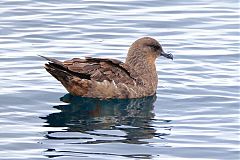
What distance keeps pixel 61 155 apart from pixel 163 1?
9.45m

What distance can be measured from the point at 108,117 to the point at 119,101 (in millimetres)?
1125

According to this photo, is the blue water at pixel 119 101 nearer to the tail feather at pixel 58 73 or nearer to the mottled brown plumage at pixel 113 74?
the mottled brown plumage at pixel 113 74

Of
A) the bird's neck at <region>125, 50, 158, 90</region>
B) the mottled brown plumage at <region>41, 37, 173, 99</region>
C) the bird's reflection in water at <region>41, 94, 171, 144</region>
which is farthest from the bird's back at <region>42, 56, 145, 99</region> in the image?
the bird's neck at <region>125, 50, 158, 90</region>

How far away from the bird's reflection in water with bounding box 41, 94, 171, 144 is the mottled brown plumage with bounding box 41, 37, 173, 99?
0.13 meters

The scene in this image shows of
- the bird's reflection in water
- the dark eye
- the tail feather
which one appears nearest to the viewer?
the bird's reflection in water

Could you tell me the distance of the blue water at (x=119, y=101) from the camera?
12.7m

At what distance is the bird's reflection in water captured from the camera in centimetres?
1335

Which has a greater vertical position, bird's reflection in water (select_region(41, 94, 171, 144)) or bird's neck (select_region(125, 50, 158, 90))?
bird's neck (select_region(125, 50, 158, 90))

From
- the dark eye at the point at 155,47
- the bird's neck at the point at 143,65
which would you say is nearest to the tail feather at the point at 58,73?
the bird's neck at the point at 143,65

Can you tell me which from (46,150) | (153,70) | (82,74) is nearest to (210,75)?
(153,70)

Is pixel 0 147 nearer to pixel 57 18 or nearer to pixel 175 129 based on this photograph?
pixel 175 129

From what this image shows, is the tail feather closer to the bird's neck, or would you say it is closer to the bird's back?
the bird's back

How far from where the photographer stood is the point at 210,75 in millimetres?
16172

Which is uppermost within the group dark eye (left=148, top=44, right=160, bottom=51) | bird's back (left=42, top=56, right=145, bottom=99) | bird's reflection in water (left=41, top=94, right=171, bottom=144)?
dark eye (left=148, top=44, right=160, bottom=51)
